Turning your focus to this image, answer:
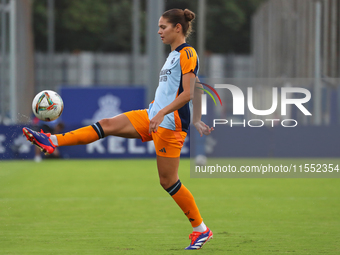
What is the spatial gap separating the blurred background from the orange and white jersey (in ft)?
22.8

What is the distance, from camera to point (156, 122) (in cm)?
523

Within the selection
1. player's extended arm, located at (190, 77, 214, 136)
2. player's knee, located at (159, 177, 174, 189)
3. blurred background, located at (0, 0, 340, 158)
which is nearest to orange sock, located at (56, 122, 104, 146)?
player's knee, located at (159, 177, 174, 189)

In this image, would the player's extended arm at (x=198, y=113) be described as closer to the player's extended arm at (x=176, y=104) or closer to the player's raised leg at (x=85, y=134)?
the player's extended arm at (x=176, y=104)

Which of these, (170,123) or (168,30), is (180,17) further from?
(170,123)

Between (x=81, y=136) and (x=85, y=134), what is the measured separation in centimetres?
4

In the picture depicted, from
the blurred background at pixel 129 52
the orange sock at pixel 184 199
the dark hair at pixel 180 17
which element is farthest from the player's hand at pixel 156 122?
the blurred background at pixel 129 52

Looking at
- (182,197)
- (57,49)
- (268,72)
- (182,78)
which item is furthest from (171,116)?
(57,49)

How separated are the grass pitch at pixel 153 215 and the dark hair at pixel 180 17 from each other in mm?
2199

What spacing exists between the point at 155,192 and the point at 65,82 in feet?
98.0

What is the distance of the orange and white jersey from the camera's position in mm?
5398

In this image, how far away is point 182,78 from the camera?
5391 millimetres

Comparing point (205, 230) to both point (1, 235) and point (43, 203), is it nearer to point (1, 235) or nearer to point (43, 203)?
point (1, 235)

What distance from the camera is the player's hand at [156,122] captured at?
206 inches

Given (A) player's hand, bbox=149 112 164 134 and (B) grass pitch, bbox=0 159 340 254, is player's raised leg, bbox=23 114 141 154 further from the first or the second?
(B) grass pitch, bbox=0 159 340 254
